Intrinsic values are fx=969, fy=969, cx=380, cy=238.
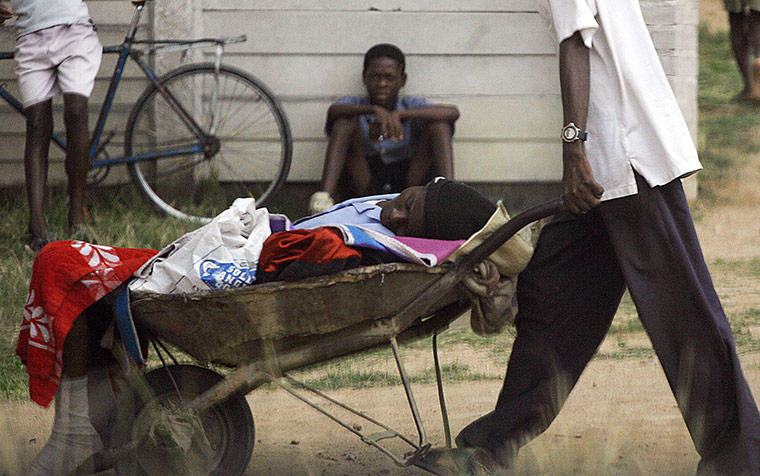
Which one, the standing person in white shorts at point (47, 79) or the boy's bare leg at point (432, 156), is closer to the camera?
the standing person in white shorts at point (47, 79)

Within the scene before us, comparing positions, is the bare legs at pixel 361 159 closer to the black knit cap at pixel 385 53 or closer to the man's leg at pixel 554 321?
the black knit cap at pixel 385 53

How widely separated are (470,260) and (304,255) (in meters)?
0.46

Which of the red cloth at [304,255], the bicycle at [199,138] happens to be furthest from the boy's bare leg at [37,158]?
the red cloth at [304,255]

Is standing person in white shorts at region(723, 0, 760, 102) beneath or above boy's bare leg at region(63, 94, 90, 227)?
above

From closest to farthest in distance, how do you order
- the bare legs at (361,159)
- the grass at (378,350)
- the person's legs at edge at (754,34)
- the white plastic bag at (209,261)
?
1. the white plastic bag at (209,261)
2. the grass at (378,350)
3. the bare legs at (361,159)
4. the person's legs at edge at (754,34)

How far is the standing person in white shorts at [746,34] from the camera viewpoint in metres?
8.30

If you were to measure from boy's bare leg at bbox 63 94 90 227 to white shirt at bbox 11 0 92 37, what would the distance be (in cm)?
40

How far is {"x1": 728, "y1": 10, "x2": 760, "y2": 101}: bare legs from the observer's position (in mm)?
8349

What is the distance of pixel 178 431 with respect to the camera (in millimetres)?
2855

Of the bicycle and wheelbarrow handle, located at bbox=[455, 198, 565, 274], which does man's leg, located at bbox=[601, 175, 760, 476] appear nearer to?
wheelbarrow handle, located at bbox=[455, 198, 565, 274]

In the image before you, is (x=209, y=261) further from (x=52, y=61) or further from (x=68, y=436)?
(x=52, y=61)

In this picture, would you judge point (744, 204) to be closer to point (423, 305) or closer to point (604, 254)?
point (604, 254)

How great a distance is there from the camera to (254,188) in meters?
6.46

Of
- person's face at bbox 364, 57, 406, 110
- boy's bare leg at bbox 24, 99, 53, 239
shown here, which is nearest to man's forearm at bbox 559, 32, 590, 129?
person's face at bbox 364, 57, 406, 110
